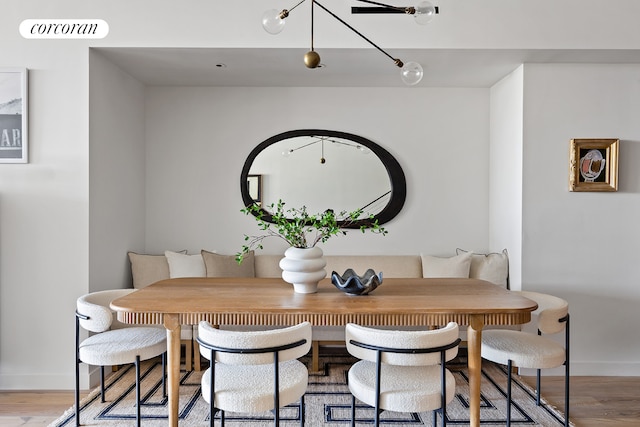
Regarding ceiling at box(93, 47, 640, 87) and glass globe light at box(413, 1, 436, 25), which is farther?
ceiling at box(93, 47, 640, 87)

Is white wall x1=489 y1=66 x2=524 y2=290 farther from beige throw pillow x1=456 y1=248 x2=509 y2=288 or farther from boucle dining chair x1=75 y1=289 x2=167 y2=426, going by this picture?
boucle dining chair x1=75 y1=289 x2=167 y2=426

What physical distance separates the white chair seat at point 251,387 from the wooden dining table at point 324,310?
0.24m

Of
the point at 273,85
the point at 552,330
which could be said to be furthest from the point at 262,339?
the point at 273,85

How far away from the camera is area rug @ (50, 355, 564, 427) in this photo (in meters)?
2.61

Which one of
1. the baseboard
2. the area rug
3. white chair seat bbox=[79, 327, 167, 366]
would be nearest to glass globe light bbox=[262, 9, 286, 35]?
white chair seat bbox=[79, 327, 167, 366]

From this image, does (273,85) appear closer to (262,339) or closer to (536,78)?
(536,78)

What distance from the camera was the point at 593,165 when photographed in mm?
3361

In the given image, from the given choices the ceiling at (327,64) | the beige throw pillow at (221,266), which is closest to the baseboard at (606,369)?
the ceiling at (327,64)

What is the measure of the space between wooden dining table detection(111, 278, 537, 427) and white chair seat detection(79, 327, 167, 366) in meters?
0.35

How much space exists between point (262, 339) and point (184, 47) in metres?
2.18

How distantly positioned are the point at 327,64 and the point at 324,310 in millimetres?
2123

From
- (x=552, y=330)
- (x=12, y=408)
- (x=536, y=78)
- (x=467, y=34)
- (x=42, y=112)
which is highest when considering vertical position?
(x=467, y=34)

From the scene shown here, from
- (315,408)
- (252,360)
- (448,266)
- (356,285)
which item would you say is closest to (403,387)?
(356,285)

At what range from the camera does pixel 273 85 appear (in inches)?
160
